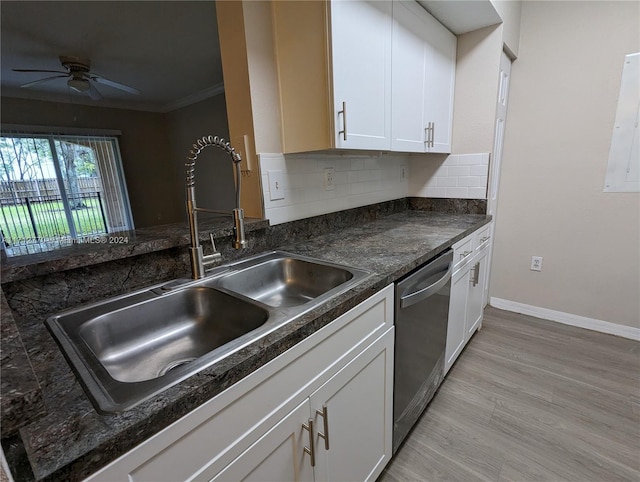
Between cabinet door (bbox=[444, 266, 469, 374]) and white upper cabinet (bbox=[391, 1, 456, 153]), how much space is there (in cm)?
79

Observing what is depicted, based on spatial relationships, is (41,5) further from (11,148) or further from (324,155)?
(324,155)

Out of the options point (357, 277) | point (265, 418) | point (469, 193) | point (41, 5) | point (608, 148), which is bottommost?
point (265, 418)

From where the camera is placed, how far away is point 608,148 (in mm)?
2018

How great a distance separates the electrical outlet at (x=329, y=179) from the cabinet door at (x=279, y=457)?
115 centimetres

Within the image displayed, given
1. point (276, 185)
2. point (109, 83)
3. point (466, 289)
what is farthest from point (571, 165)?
point (109, 83)

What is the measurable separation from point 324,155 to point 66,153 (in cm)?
184

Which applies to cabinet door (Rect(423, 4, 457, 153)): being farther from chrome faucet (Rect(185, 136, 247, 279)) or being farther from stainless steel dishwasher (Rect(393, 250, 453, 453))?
chrome faucet (Rect(185, 136, 247, 279))

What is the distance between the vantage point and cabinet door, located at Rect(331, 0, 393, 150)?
45.0 inches

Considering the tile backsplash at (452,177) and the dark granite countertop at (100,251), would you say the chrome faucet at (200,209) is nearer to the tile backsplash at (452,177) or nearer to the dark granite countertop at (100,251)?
the dark granite countertop at (100,251)

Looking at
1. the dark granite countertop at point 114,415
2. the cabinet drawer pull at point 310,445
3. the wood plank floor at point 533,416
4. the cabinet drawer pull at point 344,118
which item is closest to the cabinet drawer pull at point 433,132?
the cabinet drawer pull at point 344,118

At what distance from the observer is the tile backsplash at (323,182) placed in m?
1.42

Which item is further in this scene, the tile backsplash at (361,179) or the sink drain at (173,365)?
the tile backsplash at (361,179)

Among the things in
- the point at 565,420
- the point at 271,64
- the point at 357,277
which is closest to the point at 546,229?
the point at 565,420

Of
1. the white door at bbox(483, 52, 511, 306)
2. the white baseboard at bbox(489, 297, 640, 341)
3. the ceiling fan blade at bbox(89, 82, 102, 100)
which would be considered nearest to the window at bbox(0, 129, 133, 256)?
the ceiling fan blade at bbox(89, 82, 102, 100)
